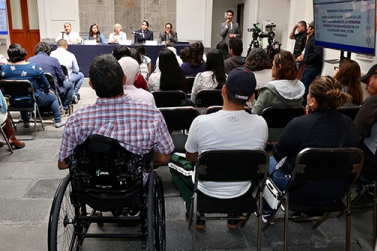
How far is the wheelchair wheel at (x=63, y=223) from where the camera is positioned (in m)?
1.82

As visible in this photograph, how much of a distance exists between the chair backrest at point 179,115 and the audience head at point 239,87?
2.84ft

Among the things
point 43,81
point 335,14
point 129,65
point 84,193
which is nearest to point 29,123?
point 43,81

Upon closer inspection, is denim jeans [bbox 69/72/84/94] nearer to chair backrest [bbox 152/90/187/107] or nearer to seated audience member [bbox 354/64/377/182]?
chair backrest [bbox 152/90/187/107]

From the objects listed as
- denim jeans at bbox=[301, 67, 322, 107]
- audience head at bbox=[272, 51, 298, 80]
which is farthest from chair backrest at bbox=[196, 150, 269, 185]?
denim jeans at bbox=[301, 67, 322, 107]

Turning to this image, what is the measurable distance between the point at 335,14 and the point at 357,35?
0.57 m

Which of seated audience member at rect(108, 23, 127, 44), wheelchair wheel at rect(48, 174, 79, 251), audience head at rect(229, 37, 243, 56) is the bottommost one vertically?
wheelchair wheel at rect(48, 174, 79, 251)

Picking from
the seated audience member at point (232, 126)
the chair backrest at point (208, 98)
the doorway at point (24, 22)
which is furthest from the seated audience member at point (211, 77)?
the doorway at point (24, 22)

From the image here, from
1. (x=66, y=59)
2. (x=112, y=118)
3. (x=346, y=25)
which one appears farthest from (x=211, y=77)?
(x=66, y=59)

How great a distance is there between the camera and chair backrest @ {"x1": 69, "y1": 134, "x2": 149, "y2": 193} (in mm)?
1734

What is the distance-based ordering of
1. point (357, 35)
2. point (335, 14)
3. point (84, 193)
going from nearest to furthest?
point (84, 193) → point (357, 35) → point (335, 14)

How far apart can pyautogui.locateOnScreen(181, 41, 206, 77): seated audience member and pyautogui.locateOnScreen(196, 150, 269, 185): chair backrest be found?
2.79 m

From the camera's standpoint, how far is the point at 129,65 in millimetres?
2998

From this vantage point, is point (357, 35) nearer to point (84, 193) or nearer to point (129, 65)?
point (129, 65)

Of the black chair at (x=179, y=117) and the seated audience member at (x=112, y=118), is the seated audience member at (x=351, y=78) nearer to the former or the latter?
the black chair at (x=179, y=117)
